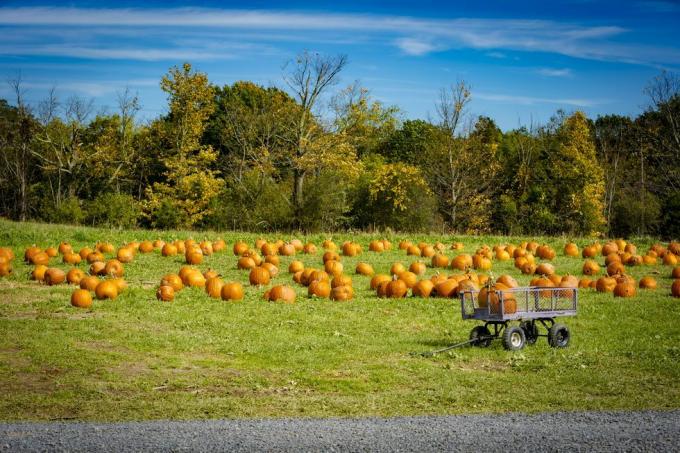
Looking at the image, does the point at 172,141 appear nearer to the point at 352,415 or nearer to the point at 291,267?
the point at 291,267

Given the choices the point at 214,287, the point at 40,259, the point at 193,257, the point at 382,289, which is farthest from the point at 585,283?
the point at 40,259

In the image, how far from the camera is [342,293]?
53.1 feet

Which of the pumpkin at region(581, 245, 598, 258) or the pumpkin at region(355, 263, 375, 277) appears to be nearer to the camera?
the pumpkin at region(355, 263, 375, 277)

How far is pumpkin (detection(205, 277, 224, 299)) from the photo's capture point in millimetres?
16203

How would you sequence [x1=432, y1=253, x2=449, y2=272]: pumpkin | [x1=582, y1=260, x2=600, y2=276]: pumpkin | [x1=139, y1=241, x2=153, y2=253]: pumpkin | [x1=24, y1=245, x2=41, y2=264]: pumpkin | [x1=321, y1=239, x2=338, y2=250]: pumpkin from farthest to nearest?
[x1=321, y1=239, x2=338, y2=250]: pumpkin, [x1=139, y1=241, x2=153, y2=253]: pumpkin, [x1=432, y1=253, x2=449, y2=272]: pumpkin, [x1=24, y1=245, x2=41, y2=264]: pumpkin, [x1=582, y1=260, x2=600, y2=276]: pumpkin

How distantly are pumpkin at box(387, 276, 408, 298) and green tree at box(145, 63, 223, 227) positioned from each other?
31.4 metres

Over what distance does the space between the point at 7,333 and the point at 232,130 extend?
143ft

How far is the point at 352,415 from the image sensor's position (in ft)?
26.6

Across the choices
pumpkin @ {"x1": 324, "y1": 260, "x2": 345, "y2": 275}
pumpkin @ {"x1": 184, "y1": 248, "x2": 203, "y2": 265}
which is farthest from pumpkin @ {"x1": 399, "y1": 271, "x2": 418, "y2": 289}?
pumpkin @ {"x1": 184, "y1": 248, "x2": 203, "y2": 265}

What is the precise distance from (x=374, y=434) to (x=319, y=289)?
9291 millimetres

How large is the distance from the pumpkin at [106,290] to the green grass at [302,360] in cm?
57

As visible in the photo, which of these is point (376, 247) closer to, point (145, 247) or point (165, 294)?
point (145, 247)

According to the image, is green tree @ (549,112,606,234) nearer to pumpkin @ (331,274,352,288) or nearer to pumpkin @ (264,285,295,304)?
pumpkin @ (331,274,352,288)

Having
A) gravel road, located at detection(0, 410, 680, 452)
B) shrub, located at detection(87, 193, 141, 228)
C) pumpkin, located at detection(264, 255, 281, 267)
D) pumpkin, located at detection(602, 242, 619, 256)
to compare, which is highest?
shrub, located at detection(87, 193, 141, 228)
